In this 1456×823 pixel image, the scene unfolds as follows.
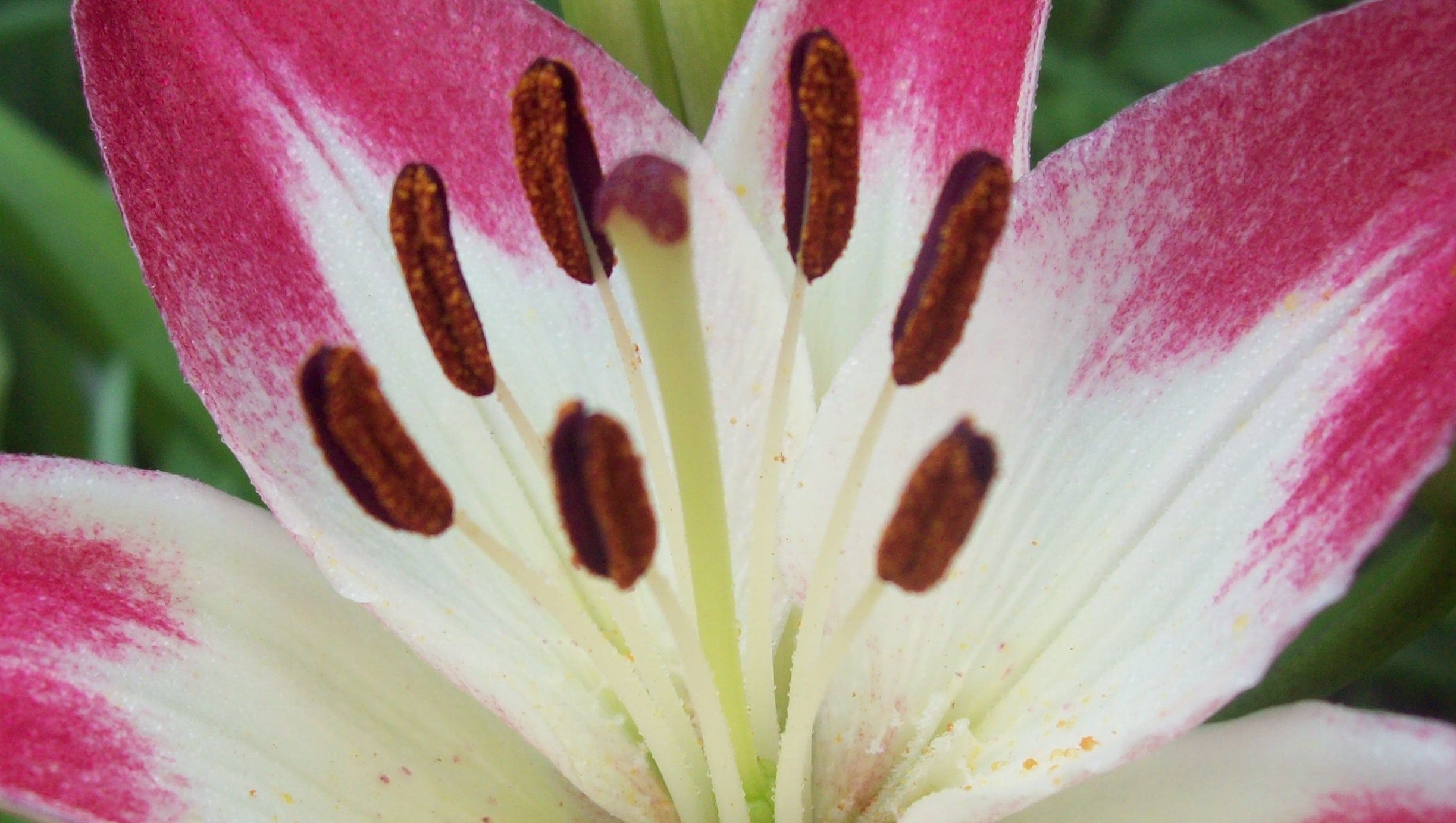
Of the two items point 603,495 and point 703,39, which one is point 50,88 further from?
point 603,495

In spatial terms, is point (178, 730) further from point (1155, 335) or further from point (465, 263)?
point (1155, 335)

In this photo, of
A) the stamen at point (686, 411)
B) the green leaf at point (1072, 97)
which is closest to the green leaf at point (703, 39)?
the stamen at point (686, 411)

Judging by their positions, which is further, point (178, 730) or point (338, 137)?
point (338, 137)

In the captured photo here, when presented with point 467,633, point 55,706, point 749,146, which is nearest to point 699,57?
point 749,146

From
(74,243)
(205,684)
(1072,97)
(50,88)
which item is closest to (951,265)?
(205,684)

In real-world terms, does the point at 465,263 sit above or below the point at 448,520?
above

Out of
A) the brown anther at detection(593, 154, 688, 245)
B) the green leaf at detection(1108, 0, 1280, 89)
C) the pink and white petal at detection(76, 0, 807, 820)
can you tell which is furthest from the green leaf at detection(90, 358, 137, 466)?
the green leaf at detection(1108, 0, 1280, 89)
